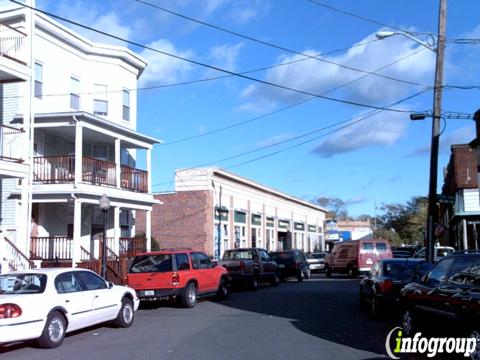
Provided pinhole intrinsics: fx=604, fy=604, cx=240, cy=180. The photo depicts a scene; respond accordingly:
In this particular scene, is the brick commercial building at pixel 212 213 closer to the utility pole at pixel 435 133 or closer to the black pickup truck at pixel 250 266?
the black pickup truck at pixel 250 266

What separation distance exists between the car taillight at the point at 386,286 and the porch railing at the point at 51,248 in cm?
1381

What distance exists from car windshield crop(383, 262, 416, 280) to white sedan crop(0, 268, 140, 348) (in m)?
6.29

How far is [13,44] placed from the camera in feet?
72.0

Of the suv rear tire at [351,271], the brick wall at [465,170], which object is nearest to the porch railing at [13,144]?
the suv rear tire at [351,271]

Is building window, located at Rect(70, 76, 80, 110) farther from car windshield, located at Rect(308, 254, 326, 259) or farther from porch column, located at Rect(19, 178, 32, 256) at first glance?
car windshield, located at Rect(308, 254, 326, 259)

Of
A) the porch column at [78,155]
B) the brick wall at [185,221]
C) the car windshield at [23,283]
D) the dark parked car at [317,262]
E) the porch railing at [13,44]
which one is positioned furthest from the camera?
the dark parked car at [317,262]

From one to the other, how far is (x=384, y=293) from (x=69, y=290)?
693 cm

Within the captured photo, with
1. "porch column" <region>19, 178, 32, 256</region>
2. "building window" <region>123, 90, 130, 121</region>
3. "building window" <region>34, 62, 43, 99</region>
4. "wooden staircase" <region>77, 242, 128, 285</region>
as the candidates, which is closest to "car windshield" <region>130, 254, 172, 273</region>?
"porch column" <region>19, 178, 32, 256</region>

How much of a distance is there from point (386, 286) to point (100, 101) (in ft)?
59.0

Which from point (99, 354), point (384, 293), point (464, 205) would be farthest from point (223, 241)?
point (99, 354)

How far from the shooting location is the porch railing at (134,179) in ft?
87.0

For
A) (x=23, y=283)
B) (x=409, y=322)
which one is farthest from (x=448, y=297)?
(x=23, y=283)

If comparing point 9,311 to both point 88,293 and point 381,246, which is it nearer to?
point 88,293

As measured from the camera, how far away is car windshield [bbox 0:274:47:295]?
11461 millimetres
